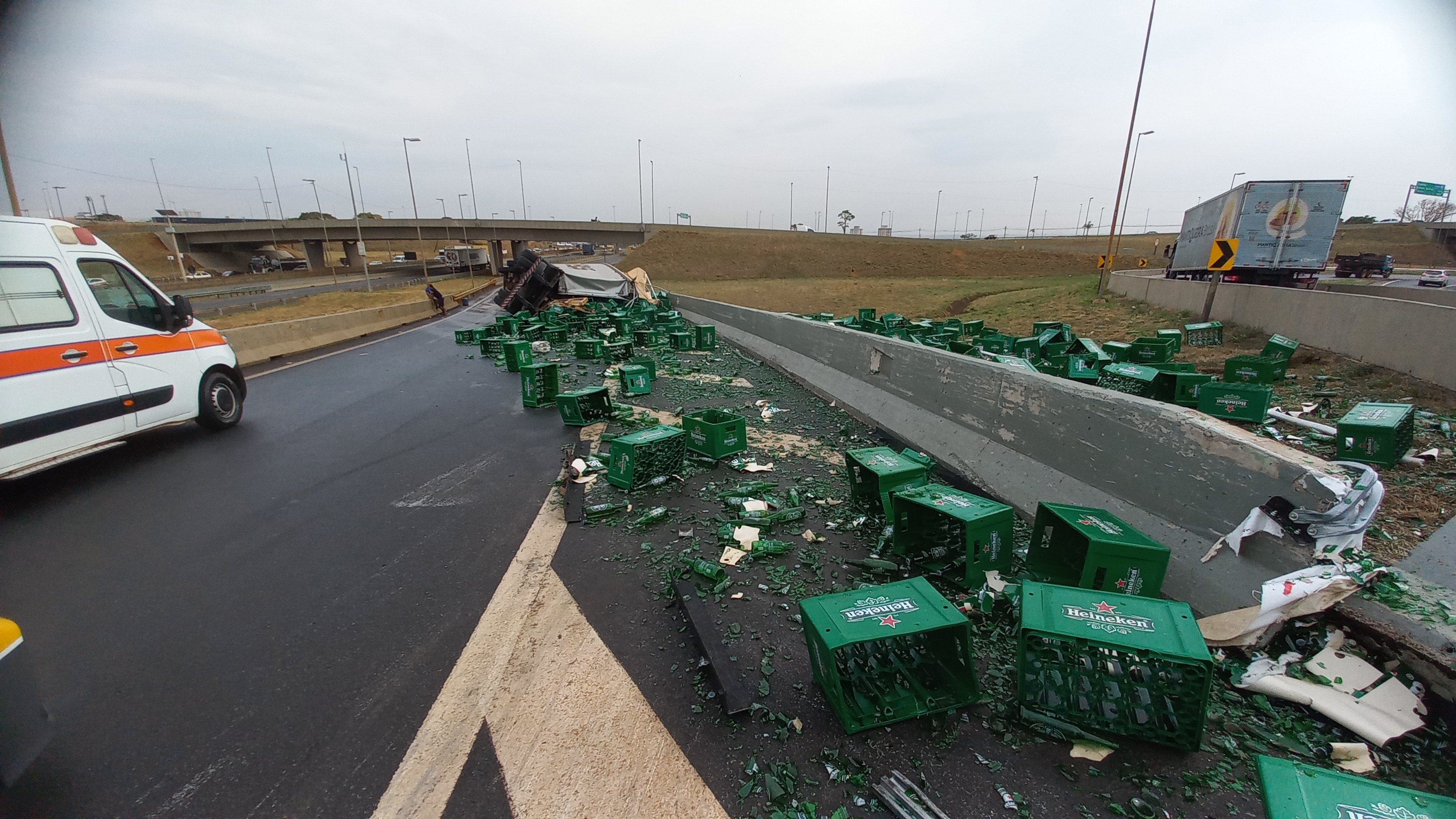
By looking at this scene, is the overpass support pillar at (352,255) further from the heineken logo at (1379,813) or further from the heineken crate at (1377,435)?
the heineken logo at (1379,813)

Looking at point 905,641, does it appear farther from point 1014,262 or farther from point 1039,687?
point 1014,262

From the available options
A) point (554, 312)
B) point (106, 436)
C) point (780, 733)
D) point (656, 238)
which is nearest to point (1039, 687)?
point (780, 733)

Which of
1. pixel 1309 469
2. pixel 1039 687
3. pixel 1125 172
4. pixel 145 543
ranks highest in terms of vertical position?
pixel 1125 172

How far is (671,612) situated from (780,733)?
1.19 metres

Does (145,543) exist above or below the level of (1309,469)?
below

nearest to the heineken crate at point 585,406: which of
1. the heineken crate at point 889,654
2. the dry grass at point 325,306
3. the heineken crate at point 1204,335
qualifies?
the heineken crate at point 889,654

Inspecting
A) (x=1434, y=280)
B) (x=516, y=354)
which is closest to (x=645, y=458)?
(x=516, y=354)

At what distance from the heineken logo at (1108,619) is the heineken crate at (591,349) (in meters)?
11.7

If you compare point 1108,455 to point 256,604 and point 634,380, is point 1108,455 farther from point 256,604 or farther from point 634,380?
point 634,380

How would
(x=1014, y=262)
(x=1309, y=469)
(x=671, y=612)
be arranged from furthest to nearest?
(x=1014, y=262), (x=671, y=612), (x=1309, y=469)

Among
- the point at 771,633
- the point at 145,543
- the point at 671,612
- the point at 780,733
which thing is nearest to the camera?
the point at 780,733

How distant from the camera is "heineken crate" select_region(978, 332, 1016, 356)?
394 inches

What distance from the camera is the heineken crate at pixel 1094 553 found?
10.9 ft

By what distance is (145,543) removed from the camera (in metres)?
4.70
